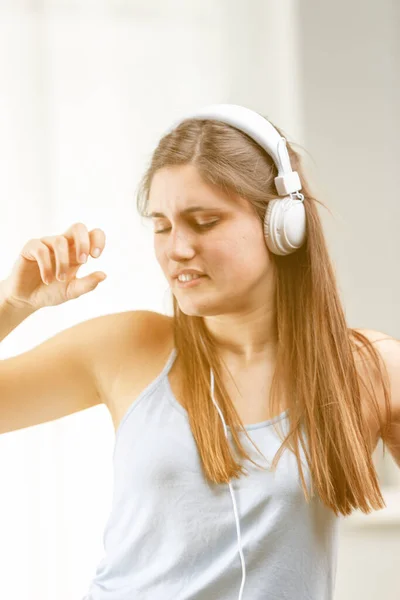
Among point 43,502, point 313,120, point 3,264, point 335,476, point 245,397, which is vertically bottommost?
point 43,502

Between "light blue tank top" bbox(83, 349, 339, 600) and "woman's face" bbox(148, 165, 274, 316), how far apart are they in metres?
0.18

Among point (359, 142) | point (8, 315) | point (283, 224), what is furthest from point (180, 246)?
point (359, 142)

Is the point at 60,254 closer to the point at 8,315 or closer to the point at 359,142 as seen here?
the point at 8,315

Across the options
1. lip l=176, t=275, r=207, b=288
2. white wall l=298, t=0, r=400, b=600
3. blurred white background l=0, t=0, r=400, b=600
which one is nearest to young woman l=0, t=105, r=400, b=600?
lip l=176, t=275, r=207, b=288

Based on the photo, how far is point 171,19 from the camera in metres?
1.58

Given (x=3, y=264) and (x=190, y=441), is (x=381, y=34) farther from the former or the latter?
(x=190, y=441)

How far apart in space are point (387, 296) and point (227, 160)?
2.91ft

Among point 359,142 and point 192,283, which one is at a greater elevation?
point 359,142

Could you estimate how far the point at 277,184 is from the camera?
98 centimetres

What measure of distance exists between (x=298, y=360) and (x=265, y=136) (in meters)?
0.30

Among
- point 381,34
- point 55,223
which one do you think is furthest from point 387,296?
point 55,223

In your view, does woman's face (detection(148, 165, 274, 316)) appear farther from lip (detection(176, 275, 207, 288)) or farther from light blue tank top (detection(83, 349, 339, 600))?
light blue tank top (detection(83, 349, 339, 600))

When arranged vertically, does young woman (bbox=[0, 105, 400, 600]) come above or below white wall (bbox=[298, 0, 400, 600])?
below

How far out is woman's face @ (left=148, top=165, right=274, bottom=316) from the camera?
0.93 metres
